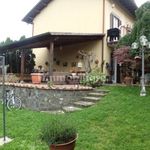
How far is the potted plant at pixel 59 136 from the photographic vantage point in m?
6.14

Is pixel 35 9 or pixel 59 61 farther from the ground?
pixel 35 9

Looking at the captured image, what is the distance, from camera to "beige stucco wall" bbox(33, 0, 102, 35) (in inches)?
722

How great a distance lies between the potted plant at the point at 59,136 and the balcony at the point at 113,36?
12.0 meters

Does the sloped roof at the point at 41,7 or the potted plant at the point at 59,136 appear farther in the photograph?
the sloped roof at the point at 41,7

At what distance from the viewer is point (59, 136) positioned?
6.20m

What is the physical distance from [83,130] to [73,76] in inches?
311

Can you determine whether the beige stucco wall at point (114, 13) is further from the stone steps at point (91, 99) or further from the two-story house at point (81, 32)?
the stone steps at point (91, 99)

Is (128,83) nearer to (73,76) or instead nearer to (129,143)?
(73,76)

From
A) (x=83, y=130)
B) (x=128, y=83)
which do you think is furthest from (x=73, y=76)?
(x=83, y=130)

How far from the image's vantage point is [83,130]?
8445 millimetres

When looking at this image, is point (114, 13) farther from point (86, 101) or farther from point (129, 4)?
point (86, 101)

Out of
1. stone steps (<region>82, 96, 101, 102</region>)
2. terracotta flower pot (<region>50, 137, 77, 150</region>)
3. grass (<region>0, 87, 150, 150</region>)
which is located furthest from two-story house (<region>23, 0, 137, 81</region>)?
terracotta flower pot (<region>50, 137, 77, 150</region>)

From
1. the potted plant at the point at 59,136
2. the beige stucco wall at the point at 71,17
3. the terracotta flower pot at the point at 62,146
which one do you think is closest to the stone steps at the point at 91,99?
the potted plant at the point at 59,136

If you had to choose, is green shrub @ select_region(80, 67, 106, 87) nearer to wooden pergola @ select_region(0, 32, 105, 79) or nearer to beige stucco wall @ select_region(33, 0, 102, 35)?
wooden pergola @ select_region(0, 32, 105, 79)
